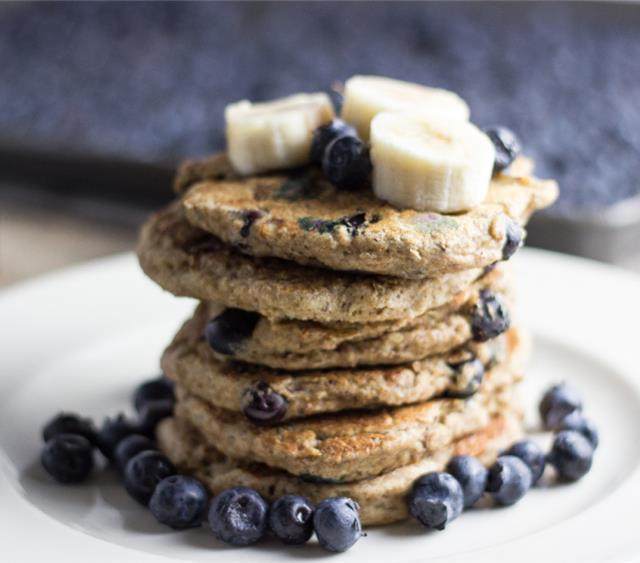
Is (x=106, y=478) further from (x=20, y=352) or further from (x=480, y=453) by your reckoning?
(x=480, y=453)

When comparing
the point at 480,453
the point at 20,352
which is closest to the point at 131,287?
the point at 20,352

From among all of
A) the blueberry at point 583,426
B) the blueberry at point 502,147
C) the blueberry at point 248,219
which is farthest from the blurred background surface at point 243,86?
the blueberry at point 248,219

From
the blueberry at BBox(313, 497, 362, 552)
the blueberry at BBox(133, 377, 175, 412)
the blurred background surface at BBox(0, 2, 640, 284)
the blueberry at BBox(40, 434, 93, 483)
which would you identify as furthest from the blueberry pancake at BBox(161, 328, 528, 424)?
the blurred background surface at BBox(0, 2, 640, 284)

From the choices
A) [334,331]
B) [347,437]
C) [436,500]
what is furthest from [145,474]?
[436,500]

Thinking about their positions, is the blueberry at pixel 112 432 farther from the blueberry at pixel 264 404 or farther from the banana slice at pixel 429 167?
the banana slice at pixel 429 167

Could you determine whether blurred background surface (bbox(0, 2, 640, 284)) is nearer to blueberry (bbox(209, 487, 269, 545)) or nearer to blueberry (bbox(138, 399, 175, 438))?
blueberry (bbox(138, 399, 175, 438))

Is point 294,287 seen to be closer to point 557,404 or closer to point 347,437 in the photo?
point 347,437

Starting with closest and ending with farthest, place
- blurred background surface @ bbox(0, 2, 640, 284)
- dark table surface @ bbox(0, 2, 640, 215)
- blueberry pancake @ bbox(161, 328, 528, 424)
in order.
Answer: blueberry pancake @ bbox(161, 328, 528, 424) → blurred background surface @ bbox(0, 2, 640, 284) → dark table surface @ bbox(0, 2, 640, 215)
